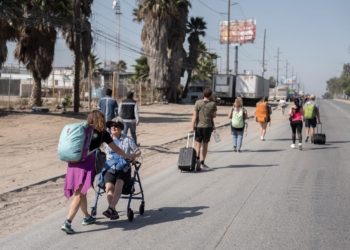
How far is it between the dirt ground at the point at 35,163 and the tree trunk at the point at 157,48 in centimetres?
2293

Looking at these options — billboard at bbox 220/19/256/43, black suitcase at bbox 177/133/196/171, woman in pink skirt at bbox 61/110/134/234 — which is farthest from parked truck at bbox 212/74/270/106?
woman in pink skirt at bbox 61/110/134/234

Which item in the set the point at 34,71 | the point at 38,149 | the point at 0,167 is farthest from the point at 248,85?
the point at 0,167

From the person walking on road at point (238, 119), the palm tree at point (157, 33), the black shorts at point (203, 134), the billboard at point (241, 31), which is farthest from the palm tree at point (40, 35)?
the billboard at point (241, 31)

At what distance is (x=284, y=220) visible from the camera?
22.0 ft

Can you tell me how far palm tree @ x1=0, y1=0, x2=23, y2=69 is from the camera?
891 inches

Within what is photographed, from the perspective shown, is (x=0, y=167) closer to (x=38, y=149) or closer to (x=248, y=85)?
(x=38, y=149)

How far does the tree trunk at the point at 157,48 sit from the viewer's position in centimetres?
4506

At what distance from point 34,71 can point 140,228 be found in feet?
80.7

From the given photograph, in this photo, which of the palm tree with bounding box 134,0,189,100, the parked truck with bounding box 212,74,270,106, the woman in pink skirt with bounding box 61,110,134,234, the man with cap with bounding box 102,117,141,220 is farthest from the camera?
the parked truck with bounding box 212,74,270,106

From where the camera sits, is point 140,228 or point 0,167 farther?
point 0,167

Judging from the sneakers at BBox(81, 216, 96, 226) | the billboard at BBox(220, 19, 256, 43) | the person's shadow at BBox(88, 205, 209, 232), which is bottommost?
the person's shadow at BBox(88, 205, 209, 232)

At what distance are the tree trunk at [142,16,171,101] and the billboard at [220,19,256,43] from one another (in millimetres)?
33174

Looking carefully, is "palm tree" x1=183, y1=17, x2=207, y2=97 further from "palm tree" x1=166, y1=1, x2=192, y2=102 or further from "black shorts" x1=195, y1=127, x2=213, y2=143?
"black shorts" x1=195, y1=127, x2=213, y2=143

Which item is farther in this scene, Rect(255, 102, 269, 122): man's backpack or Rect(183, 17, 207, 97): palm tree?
Rect(183, 17, 207, 97): palm tree
